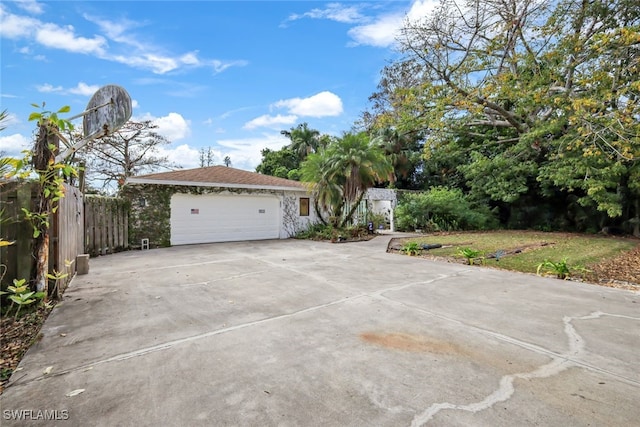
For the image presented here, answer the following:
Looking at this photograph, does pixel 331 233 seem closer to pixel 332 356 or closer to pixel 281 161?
pixel 332 356

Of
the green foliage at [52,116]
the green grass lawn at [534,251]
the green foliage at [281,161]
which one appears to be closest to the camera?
the green foliage at [52,116]

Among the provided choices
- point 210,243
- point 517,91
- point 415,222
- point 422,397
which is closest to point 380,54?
point 517,91

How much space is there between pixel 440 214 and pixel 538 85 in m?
6.49

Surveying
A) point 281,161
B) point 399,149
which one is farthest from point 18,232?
point 281,161

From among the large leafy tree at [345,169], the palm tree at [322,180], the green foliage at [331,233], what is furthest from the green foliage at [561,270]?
the palm tree at [322,180]

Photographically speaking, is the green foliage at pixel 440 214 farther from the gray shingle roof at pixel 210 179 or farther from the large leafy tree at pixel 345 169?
the gray shingle roof at pixel 210 179

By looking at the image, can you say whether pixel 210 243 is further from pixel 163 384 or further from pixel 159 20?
pixel 163 384

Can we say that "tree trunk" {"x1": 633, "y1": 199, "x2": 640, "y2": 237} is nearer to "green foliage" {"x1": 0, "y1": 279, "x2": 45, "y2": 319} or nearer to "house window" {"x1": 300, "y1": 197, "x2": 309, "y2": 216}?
"house window" {"x1": 300, "y1": 197, "x2": 309, "y2": 216}

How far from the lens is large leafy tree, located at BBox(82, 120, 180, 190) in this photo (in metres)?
18.1

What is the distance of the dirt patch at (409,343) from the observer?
294 centimetres

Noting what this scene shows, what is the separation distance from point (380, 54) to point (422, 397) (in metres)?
14.4

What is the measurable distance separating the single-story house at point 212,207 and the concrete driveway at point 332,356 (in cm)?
530

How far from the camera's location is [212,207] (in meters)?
11.4

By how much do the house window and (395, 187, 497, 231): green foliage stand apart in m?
4.81
